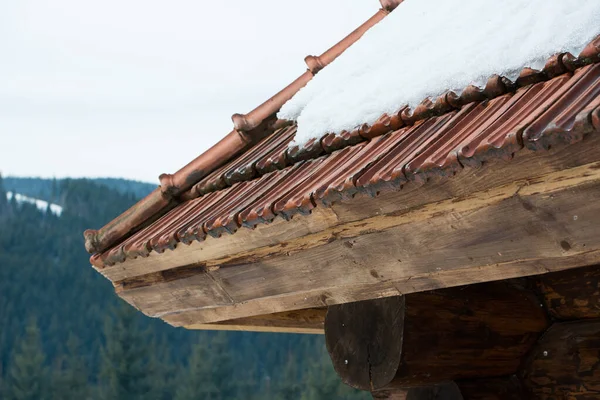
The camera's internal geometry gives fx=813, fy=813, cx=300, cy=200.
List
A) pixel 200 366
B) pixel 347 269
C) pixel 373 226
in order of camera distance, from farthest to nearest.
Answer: pixel 200 366 < pixel 347 269 < pixel 373 226

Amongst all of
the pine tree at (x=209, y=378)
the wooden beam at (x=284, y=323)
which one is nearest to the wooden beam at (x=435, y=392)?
the wooden beam at (x=284, y=323)

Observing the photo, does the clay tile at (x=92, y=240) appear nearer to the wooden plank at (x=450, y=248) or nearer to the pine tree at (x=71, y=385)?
the wooden plank at (x=450, y=248)

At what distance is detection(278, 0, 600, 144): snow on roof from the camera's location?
4.85 feet

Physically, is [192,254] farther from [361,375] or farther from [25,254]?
[25,254]

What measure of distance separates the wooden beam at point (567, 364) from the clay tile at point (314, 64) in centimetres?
113

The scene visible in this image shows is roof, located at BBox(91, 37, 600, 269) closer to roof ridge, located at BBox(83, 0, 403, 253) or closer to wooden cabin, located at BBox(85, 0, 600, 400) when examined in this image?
wooden cabin, located at BBox(85, 0, 600, 400)

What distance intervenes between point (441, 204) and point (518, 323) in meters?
0.91

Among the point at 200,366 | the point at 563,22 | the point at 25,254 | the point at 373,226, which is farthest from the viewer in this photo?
the point at 25,254

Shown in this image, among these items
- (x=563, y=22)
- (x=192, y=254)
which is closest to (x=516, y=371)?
(x=192, y=254)

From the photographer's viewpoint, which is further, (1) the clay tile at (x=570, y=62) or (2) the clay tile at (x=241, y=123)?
(2) the clay tile at (x=241, y=123)

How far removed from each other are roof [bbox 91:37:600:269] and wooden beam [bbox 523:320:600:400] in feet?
2.82

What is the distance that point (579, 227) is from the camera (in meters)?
1.34

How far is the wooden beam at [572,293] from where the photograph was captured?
2135 mm

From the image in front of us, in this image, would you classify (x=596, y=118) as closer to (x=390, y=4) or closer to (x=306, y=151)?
(x=306, y=151)
